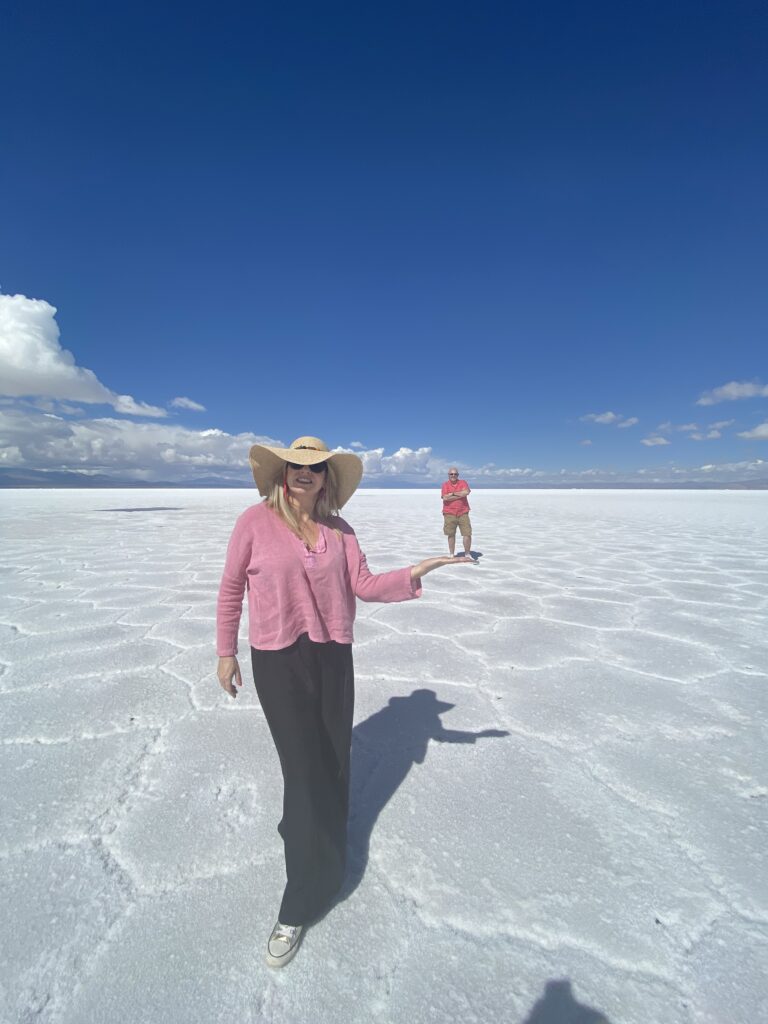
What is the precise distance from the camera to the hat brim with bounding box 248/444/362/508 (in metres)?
1.39

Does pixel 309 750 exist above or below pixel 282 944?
above

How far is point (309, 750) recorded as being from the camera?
134 cm

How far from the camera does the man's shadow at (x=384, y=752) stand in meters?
1.57

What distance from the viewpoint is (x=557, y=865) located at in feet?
4.76

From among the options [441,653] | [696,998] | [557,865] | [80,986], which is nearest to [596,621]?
[441,653]

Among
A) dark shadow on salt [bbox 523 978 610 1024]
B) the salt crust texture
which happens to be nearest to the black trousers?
the salt crust texture

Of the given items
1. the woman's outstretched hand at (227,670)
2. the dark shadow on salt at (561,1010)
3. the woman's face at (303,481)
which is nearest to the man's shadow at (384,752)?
the dark shadow on salt at (561,1010)

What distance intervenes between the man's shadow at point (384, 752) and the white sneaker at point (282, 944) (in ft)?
0.63

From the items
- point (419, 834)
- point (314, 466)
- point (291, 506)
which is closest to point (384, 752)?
point (419, 834)

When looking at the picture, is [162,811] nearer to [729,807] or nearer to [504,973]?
[504,973]

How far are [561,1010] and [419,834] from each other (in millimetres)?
602

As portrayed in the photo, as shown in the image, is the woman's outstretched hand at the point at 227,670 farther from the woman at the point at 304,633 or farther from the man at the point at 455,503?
the man at the point at 455,503

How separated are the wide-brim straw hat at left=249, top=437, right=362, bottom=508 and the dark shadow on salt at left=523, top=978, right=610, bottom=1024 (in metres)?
1.44

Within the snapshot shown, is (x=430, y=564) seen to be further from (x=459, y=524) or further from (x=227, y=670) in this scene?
(x=459, y=524)
